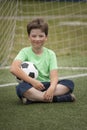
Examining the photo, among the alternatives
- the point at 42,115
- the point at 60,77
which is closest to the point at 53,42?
the point at 60,77

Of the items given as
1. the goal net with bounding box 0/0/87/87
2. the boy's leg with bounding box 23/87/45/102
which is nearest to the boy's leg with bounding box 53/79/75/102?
the boy's leg with bounding box 23/87/45/102

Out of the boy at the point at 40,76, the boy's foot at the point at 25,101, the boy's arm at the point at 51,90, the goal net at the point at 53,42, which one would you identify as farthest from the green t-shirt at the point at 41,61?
the goal net at the point at 53,42

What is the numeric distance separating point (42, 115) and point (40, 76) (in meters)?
0.66

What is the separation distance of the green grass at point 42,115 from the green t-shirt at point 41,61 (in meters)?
0.31

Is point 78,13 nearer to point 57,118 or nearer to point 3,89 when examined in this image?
point 3,89

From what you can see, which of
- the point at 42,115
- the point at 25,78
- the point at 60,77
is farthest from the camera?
the point at 60,77

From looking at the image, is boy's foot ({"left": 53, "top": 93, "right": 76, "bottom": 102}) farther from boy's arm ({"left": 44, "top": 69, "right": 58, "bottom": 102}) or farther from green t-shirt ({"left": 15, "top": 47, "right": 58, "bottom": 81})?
green t-shirt ({"left": 15, "top": 47, "right": 58, "bottom": 81})

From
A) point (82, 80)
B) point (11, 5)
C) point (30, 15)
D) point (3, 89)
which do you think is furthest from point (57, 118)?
point (30, 15)

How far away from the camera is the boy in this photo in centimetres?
401

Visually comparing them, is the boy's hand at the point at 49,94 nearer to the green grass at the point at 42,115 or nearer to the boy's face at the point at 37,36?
the green grass at the point at 42,115

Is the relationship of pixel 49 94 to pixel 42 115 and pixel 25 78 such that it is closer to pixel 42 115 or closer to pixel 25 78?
pixel 25 78

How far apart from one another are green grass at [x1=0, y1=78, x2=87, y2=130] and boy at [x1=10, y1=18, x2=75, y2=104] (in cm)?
9

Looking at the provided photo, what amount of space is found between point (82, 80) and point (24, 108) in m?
1.37

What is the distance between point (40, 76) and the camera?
4.19 metres
